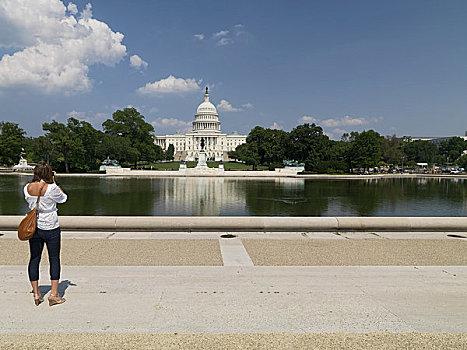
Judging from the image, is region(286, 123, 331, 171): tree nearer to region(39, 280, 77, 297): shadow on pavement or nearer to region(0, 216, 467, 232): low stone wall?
region(0, 216, 467, 232): low stone wall

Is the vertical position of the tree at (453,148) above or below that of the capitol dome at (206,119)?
below

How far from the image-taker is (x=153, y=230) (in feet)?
35.5

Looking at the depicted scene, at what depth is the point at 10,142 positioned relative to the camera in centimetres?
6469

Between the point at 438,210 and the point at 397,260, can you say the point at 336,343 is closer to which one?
the point at 397,260

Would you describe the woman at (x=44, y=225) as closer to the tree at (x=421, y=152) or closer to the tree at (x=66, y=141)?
the tree at (x=66, y=141)

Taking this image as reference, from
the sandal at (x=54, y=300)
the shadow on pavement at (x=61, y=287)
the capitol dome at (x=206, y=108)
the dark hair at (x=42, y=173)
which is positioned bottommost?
the shadow on pavement at (x=61, y=287)

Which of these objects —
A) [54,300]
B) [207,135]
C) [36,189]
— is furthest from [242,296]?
[207,135]

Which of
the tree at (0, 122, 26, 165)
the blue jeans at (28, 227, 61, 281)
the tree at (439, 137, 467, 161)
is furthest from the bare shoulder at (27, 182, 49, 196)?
the tree at (439, 137, 467, 161)

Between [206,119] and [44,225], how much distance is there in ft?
554

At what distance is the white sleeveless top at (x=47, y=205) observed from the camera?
5.02 meters

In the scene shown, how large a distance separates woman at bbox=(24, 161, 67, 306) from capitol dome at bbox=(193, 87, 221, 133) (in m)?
167

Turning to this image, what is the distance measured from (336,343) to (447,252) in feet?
19.5

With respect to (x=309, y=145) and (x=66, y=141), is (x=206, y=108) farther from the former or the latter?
(x=66, y=141)

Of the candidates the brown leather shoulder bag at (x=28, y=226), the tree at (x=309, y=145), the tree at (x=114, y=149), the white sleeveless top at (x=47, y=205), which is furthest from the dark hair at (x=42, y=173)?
the tree at (x=309, y=145)
